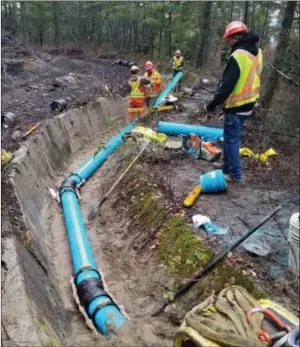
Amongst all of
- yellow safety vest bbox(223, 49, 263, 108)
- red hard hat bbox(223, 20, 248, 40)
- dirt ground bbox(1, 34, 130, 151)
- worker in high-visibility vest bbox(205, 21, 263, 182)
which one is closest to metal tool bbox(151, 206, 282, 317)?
worker in high-visibility vest bbox(205, 21, 263, 182)

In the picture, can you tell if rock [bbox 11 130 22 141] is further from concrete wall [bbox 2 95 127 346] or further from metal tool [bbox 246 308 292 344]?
metal tool [bbox 246 308 292 344]

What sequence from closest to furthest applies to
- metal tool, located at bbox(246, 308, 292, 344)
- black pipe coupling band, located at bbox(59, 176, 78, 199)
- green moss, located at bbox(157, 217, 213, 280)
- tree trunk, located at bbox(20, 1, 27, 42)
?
metal tool, located at bbox(246, 308, 292, 344) → green moss, located at bbox(157, 217, 213, 280) → black pipe coupling band, located at bbox(59, 176, 78, 199) → tree trunk, located at bbox(20, 1, 27, 42)

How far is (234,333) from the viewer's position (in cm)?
277

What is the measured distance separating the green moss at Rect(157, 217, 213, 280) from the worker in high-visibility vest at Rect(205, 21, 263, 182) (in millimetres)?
1462

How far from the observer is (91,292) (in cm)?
470

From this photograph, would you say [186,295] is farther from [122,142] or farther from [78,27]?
[78,27]

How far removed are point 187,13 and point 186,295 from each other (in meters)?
22.5

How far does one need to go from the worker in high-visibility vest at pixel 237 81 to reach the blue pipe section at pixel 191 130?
2.65 meters

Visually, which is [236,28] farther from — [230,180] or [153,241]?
[153,241]

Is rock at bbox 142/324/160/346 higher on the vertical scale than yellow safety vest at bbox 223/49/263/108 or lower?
lower

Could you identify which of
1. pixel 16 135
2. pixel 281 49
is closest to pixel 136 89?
pixel 16 135

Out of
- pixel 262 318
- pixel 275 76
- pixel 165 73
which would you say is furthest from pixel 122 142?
pixel 165 73

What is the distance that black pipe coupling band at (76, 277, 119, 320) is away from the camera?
4.51m

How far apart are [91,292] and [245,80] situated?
339 cm
